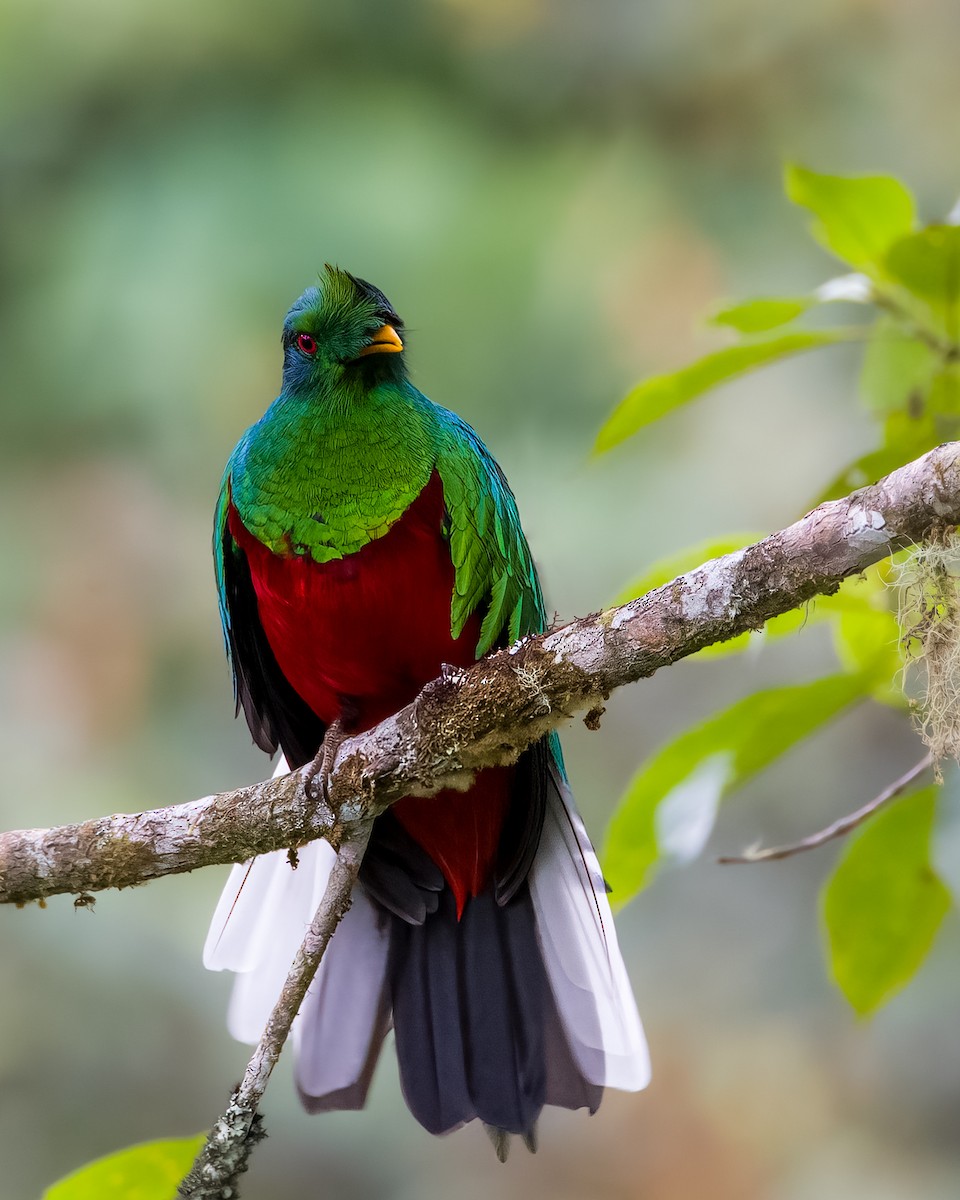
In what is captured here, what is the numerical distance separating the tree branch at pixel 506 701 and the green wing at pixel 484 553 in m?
0.40

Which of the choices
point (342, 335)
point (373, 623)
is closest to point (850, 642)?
point (373, 623)

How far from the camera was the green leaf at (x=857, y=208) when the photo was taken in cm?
215

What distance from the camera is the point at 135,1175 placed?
1794 millimetres

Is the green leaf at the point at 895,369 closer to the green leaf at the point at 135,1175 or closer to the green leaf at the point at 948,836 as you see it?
the green leaf at the point at 948,836

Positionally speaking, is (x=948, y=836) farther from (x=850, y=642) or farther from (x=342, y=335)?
(x=342, y=335)

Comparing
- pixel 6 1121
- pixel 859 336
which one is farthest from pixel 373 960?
pixel 6 1121

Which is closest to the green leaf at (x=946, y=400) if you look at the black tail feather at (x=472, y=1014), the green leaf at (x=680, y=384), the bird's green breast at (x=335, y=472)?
the green leaf at (x=680, y=384)

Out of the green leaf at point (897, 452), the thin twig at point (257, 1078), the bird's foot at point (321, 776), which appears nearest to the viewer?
the thin twig at point (257, 1078)

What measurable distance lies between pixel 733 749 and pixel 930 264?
2.76 feet

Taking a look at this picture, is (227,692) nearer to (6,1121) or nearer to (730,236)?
(6,1121)

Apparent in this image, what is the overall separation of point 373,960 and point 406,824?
1.04ft

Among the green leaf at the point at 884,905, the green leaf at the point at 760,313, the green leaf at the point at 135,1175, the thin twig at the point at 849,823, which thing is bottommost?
the green leaf at the point at 135,1175

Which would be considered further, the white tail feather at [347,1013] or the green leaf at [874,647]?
the white tail feather at [347,1013]

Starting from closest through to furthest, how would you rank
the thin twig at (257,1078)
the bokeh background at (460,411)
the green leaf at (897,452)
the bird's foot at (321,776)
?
the thin twig at (257,1078)
the green leaf at (897,452)
the bird's foot at (321,776)
the bokeh background at (460,411)
